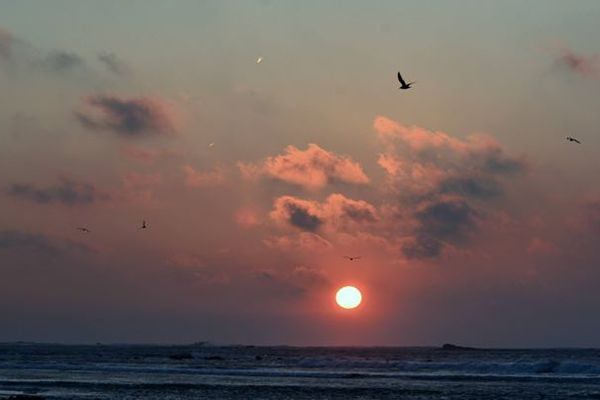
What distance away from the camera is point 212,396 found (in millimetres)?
60250

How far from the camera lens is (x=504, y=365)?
346 ft

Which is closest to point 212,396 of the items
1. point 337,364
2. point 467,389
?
point 467,389

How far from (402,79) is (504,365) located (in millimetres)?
65311

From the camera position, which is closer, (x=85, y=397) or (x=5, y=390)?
(x=85, y=397)

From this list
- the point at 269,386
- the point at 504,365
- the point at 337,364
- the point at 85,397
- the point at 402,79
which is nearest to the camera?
the point at 402,79

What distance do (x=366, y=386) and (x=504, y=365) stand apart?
3896 centimetres

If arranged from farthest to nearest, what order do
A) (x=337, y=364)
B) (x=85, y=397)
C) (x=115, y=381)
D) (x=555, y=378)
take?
(x=337, y=364), (x=555, y=378), (x=115, y=381), (x=85, y=397)

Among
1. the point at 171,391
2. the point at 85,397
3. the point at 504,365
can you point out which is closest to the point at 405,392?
the point at 171,391

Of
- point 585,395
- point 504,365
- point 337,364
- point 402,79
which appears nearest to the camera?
point 402,79

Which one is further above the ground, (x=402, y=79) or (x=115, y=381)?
(x=402, y=79)

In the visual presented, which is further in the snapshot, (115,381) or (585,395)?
(115,381)

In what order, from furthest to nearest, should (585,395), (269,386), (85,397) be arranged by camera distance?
(269,386) → (585,395) → (85,397)

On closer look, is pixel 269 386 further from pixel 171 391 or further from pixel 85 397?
pixel 85 397

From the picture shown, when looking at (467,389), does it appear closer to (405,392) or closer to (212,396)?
(405,392)
